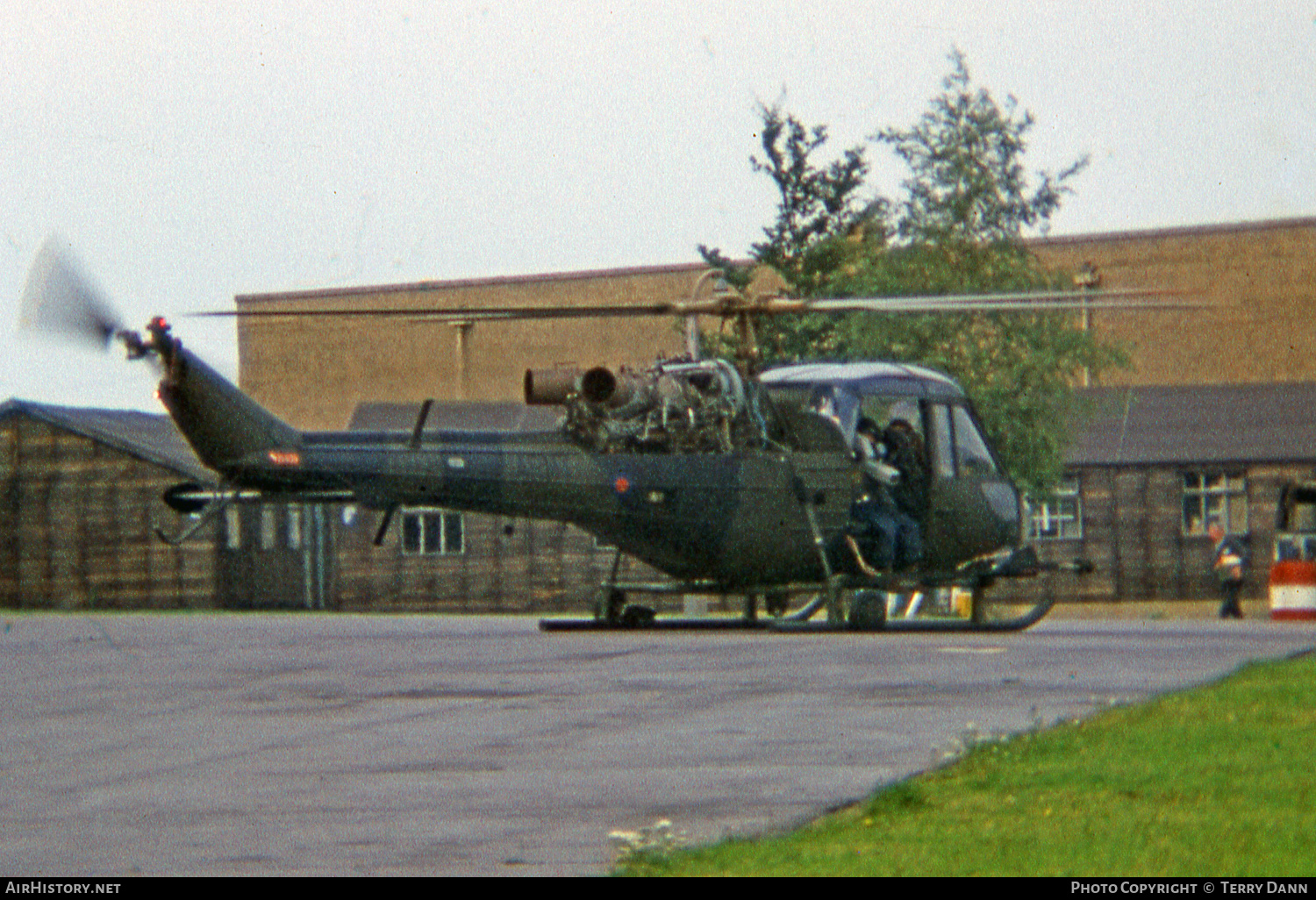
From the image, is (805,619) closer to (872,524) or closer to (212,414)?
(872,524)

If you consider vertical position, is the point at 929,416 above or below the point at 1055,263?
below

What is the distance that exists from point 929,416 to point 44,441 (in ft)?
111

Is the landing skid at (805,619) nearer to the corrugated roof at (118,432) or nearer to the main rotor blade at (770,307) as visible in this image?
the main rotor blade at (770,307)

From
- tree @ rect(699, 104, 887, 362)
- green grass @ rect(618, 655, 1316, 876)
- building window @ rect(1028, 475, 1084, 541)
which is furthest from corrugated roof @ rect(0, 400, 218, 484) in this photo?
green grass @ rect(618, 655, 1316, 876)

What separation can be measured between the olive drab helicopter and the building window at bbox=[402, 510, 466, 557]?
27195 millimetres

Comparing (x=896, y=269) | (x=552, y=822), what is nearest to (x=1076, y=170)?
(x=896, y=269)

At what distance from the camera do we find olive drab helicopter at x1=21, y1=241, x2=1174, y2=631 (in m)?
18.2

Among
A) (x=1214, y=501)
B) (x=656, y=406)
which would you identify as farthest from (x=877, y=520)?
(x=1214, y=501)

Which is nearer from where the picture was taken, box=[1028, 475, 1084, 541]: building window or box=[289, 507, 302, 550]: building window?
box=[1028, 475, 1084, 541]: building window

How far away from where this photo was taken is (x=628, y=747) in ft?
30.5

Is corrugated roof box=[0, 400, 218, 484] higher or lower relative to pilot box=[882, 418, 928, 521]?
higher

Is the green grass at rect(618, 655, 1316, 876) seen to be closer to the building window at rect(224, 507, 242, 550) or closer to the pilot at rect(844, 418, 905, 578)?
the pilot at rect(844, 418, 905, 578)

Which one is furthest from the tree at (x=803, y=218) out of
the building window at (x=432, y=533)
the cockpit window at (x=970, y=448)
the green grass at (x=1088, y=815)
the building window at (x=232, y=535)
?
the green grass at (x=1088, y=815)
